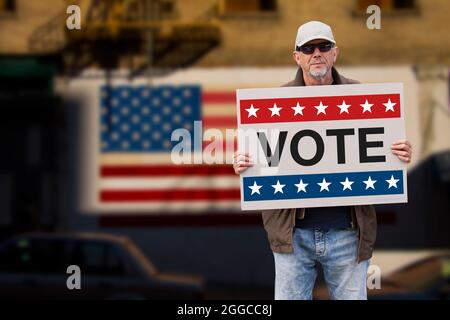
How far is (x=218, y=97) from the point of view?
22.0 feet

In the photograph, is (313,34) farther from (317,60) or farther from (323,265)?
(323,265)

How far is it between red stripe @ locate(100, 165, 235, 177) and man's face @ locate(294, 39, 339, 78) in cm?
234

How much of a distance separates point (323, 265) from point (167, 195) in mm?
2643

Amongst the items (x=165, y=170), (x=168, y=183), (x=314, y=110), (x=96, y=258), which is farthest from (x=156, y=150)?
(x=314, y=110)

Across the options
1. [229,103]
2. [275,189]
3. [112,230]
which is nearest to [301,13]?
[229,103]

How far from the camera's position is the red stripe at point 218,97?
665 cm

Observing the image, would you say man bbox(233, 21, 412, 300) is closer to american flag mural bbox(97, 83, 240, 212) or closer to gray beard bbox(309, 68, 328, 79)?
gray beard bbox(309, 68, 328, 79)

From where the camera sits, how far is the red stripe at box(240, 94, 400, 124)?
4469 millimetres

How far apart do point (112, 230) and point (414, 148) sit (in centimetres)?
243

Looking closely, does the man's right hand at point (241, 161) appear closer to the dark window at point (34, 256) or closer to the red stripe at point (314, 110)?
the red stripe at point (314, 110)

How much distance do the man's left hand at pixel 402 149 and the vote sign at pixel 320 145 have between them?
36 millimetres

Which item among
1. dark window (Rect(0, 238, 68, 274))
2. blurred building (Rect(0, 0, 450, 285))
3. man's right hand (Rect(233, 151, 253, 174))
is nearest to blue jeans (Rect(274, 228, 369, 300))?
man's right hand (Rect(233, 151, 253, 174))

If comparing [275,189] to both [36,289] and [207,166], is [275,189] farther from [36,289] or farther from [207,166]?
[36,289]

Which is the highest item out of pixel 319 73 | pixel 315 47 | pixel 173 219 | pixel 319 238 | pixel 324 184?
pixel 315 47
